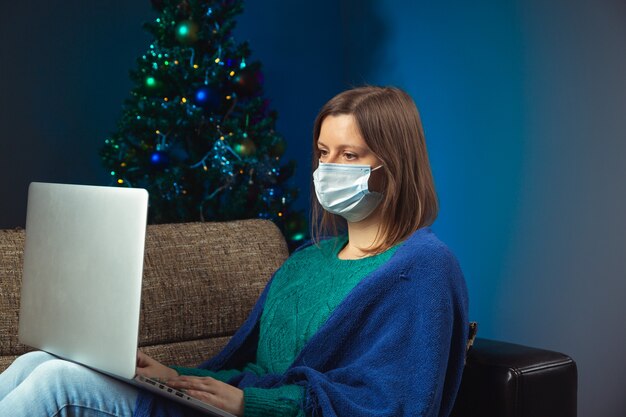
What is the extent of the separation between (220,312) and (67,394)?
0.85 m

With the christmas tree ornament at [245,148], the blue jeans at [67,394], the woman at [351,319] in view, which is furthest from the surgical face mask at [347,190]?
the christmas tree ornament at [245,148]

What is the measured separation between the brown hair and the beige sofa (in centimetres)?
59

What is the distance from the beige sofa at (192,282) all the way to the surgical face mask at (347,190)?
0.52 m

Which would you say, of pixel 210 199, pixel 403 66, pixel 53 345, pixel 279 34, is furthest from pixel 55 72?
pixel 53 345

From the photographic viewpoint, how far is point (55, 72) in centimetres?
320

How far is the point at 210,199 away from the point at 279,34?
1139mm

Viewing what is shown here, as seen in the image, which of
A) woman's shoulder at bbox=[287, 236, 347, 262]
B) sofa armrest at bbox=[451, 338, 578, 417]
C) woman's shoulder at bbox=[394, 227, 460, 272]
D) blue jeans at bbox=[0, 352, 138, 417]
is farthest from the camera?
woman's shoulder at bbox=[287, 236, 347, 262]

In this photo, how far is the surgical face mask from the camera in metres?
1.85

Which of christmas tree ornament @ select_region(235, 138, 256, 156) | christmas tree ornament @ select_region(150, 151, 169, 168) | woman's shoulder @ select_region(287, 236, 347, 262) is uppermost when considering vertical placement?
christmas tree ornament @ select_region(235, 138, 256, 156)

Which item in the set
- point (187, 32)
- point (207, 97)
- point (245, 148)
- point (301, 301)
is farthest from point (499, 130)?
point (301, 301)

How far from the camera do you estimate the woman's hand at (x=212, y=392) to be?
1519 mm

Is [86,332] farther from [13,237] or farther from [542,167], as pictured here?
[542,167]

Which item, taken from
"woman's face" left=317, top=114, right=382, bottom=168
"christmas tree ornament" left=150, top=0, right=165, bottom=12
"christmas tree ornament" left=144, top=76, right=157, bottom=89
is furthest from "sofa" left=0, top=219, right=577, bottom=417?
"christmas tree ornament" left=150, top=0, right=165, bottom=12

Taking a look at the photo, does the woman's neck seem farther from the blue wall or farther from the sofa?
the blue wall
